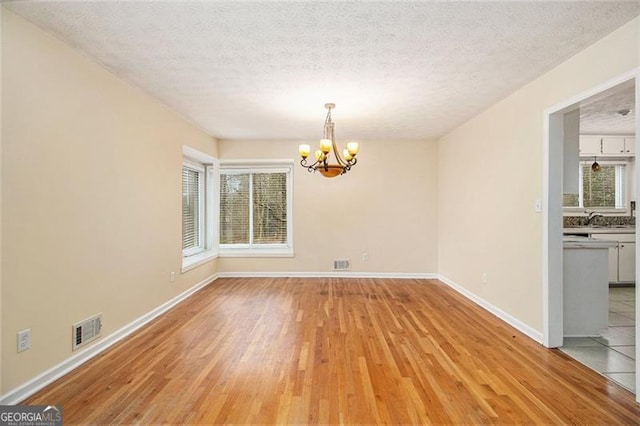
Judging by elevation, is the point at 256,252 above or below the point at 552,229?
below

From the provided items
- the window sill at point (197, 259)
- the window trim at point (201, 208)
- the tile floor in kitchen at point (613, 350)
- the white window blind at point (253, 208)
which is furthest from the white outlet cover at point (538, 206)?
the window trim at point (201, 208)

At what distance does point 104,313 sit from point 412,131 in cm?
468

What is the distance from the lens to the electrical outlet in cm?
207

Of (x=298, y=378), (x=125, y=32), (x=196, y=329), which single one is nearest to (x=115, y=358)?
(x=196, y=329)

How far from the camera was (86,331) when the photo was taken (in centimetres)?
264

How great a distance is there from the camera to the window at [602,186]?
562 cm

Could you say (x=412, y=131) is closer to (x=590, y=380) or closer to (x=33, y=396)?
(x=590, y=380)

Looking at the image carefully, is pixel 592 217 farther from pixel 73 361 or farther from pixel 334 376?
pixel 73 361

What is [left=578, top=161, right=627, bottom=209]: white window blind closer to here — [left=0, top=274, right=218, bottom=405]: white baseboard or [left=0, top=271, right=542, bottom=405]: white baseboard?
[left=0, top=271, right=542, bottom=405]: white baseboard

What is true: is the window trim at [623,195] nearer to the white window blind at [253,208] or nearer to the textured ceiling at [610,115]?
the textured ceiling at [610,115]

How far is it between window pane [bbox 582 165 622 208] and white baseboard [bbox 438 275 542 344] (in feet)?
9.95

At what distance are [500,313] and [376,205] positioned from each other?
2.69m

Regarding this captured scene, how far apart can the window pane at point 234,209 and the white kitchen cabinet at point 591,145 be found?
588cm

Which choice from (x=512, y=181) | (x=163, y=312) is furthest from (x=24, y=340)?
(x=512, y=181)
